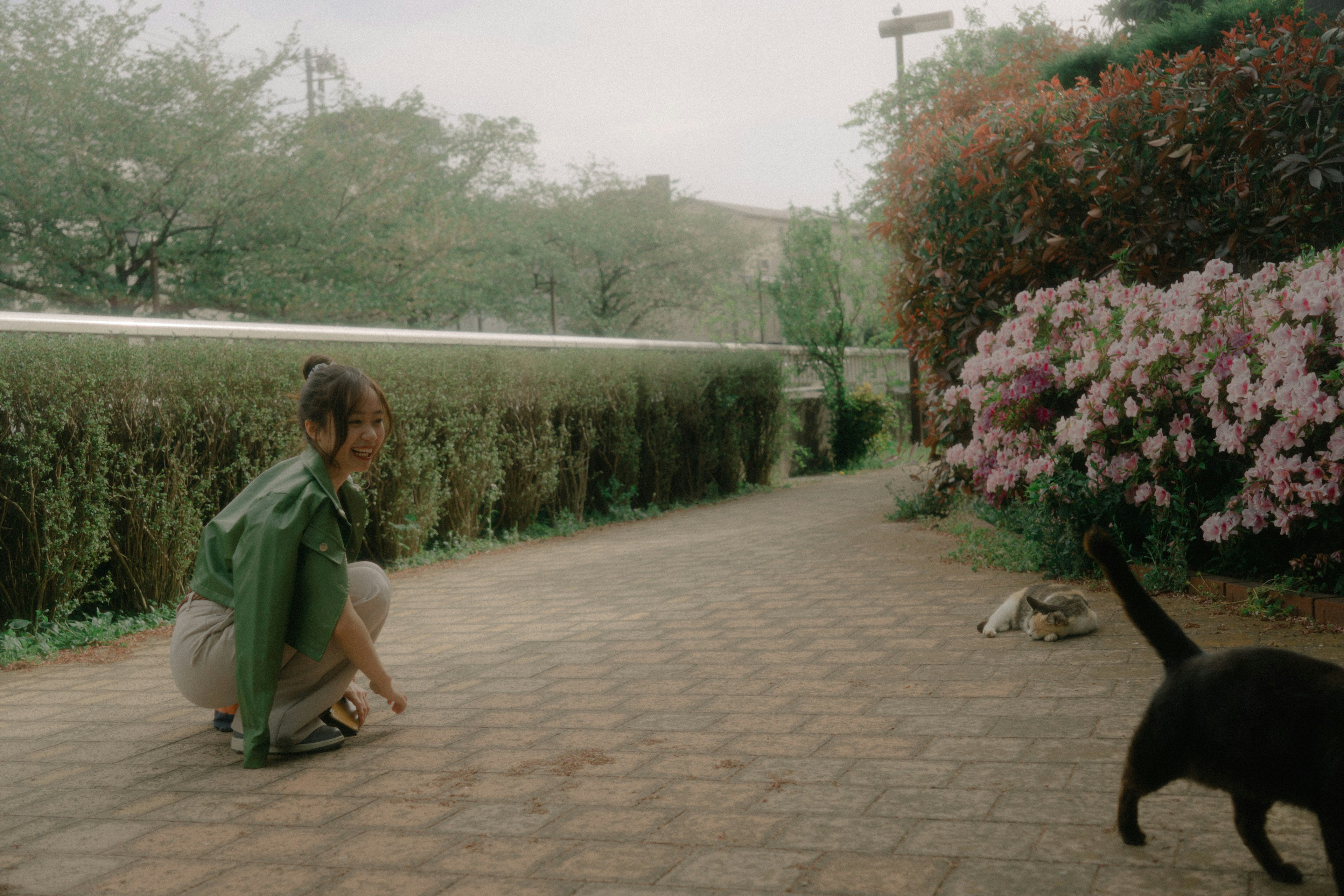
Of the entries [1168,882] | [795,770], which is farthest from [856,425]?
[1168,882]

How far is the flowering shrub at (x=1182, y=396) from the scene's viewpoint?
4777 millimetres

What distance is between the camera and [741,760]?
354 cm

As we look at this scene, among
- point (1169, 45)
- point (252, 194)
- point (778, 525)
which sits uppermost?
point (252, 194)

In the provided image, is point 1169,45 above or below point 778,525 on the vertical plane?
above

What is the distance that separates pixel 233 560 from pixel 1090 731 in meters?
3.01

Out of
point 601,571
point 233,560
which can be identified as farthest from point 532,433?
point 233,560

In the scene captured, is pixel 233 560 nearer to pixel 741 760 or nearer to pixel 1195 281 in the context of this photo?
pixel 741 760

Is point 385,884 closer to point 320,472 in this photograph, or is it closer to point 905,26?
point 320,472

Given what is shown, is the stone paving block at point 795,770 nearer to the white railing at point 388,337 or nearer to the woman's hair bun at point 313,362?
the woman's hair bun at point 313,362

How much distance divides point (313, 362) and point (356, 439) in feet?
1.52

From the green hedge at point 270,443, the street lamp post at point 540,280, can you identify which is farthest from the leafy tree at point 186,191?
the green hedge at point 270,443

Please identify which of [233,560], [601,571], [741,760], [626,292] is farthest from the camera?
[626,292]

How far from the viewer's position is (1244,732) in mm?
2301

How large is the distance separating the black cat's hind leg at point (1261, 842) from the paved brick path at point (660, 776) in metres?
0.03
